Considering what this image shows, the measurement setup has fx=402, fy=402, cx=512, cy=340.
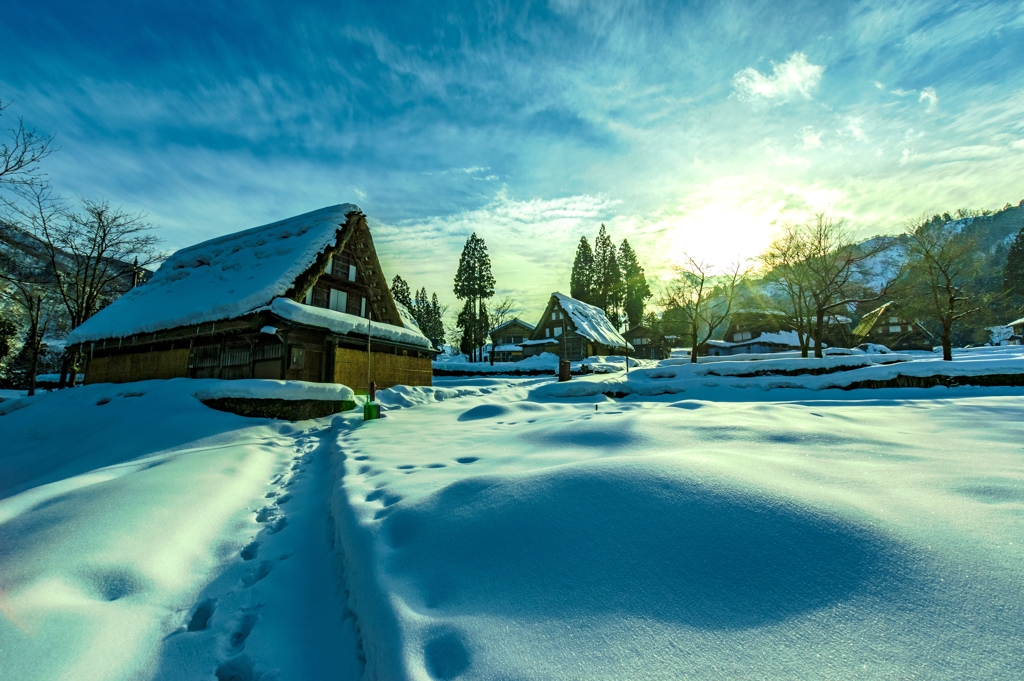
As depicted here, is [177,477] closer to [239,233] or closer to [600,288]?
[239,233]

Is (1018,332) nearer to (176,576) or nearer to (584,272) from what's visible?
(584,272)

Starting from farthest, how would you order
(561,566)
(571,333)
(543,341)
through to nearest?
(543,341) < (571,333) < (561,566)

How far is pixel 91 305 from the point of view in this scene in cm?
2114

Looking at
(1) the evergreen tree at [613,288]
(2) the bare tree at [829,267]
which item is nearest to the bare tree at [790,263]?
(2) the bare tree at [829,267]

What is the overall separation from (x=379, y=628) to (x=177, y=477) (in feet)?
14.8

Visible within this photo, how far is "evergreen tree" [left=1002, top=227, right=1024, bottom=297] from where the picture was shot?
44.2 metres

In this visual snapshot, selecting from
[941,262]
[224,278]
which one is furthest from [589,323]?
[224,278]

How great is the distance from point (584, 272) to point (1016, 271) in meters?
47.7

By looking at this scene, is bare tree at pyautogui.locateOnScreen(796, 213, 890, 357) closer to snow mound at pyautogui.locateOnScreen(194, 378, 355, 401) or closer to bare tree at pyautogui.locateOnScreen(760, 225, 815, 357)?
bare tree at pyautogui.locateOnScreen(760, 225, 815, 357)

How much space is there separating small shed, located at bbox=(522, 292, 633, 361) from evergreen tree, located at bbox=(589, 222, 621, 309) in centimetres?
1044

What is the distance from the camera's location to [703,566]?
81.4 inches

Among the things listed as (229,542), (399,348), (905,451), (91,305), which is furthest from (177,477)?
(91,305)

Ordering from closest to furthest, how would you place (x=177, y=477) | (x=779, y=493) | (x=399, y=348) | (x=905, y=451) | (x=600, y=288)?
1. (x=779, y=493)
2. (x=905, y=451)
3. (x=177, y=477)
4. (x=399, y=348)
5. (x=600, y=288)

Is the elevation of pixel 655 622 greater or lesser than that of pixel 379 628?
greater
